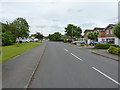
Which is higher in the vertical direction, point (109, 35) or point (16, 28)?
point (16, 28)

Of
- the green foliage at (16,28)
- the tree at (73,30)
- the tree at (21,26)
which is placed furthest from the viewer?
the tree at (73,30)

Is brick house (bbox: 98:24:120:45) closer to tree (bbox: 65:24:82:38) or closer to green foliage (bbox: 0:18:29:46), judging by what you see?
green foliage (bbox: 0:18:29:46)

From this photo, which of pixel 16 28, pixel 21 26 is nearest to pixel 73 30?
pixel 21 26

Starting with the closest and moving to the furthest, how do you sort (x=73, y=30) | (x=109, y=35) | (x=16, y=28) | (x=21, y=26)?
(x=109, y=35)
(x=16, y=28)
(x=21, y=26)
(x=73, y=30)

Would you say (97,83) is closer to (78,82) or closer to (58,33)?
(78,82)

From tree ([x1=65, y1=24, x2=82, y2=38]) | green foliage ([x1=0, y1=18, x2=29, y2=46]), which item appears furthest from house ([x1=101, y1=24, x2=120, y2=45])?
tree ([x1=65, y1=24, x2=82, y2=38])

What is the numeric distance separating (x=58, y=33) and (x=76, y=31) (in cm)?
2575

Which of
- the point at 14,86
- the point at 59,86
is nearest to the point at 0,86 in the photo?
the point at 14,86

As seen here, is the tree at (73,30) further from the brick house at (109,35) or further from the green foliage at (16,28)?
the brick house at (109,35)

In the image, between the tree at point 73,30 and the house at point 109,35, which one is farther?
the tree at point 73,30

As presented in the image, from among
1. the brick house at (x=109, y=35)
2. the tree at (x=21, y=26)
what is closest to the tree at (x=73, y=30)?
the tree at (x=21, y=26)

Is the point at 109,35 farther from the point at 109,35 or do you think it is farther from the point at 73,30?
the point at 73,30

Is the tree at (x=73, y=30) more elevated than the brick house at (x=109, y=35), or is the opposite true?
the tree at (x=73, y=30)

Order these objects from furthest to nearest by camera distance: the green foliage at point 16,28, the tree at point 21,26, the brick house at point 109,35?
1. the tree at point 21,26
2. the green foliage at point 16,28
3. the brick house at point 109,35
